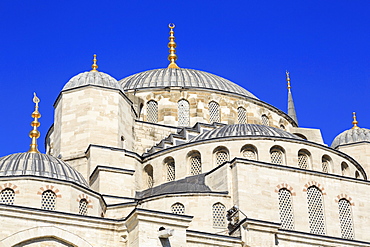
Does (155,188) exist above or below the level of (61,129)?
below

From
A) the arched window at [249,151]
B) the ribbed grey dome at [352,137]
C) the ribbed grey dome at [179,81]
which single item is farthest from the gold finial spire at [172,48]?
the arched window at [249,151]

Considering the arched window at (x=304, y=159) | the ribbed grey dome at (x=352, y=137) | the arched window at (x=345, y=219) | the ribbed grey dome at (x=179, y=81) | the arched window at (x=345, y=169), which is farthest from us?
the ribbed grey dome at (x=179, y=81)

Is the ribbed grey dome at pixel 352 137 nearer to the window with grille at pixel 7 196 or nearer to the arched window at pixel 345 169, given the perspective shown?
the arched window at pixel 345 169

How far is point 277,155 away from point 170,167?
4.17 metres

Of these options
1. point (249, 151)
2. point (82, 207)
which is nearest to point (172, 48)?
point (249, 151)

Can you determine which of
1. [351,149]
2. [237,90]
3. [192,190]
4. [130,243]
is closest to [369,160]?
[351,149]

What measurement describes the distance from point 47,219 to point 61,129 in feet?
30.8

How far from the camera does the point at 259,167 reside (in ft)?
92.6

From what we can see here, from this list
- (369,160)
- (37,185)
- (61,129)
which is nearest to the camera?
(37,185)

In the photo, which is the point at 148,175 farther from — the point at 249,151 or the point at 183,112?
the point at 183,112

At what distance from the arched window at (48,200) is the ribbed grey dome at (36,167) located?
0.65 m

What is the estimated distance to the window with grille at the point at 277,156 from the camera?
3028cm

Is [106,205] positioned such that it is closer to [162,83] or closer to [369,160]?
[162,83]

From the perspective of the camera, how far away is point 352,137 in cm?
3909
